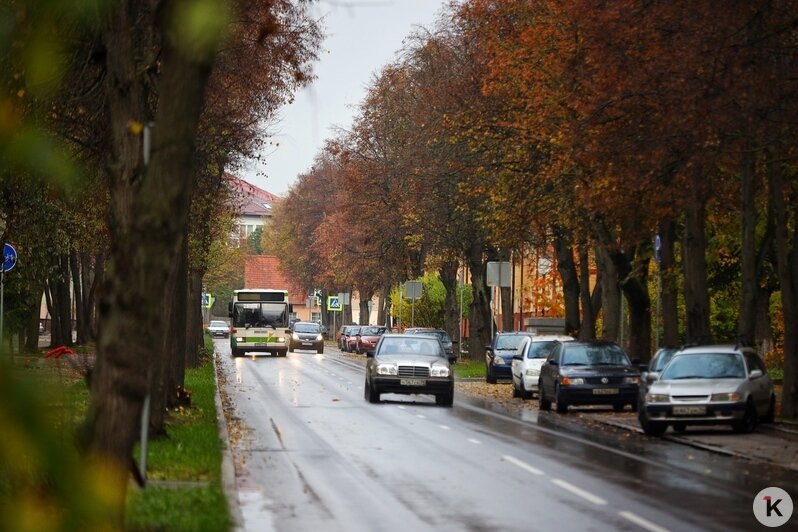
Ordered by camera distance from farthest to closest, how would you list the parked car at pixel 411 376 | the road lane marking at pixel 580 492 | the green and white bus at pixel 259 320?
the green and white bus at pixel 259 320
the parked car at pixel 411 376
the road lane marking at pixel 580 492

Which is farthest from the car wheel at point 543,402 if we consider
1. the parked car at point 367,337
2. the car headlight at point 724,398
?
the parked car at point 367,337

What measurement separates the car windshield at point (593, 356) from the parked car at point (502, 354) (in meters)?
12.3

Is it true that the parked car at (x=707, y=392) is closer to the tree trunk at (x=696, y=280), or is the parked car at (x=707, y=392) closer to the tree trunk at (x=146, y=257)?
the tree trunk at (x=696, y=280)

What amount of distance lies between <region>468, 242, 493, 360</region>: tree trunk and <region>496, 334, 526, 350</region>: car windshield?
1448 centimetres

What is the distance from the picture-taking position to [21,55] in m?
1.91

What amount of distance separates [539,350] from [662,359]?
412 inches

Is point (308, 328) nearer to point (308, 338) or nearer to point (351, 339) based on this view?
point (308, 338)

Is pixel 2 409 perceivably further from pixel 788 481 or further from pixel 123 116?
pixel 788 481

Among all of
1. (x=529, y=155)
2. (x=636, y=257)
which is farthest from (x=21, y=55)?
(x=636, y=257)

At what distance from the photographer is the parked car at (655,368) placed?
25.9m

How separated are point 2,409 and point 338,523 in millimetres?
10768

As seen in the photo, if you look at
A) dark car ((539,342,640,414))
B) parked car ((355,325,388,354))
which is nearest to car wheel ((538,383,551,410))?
dark car ((539,342,640,414))

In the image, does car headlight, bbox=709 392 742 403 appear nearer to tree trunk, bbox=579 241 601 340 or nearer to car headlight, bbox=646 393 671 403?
car headlight, bbox=646 393 671 403

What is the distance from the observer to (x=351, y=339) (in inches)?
3334
